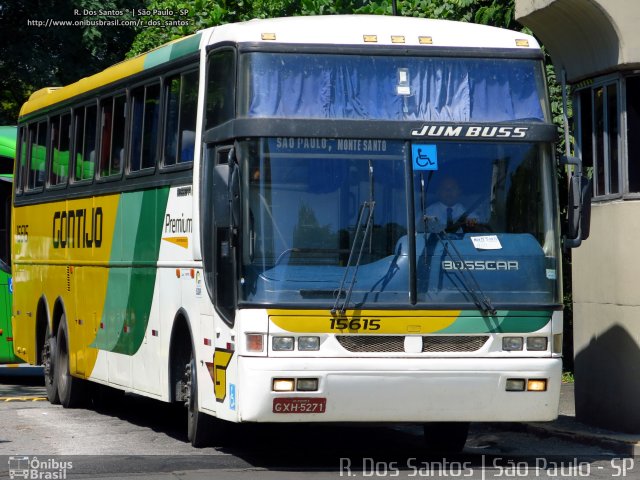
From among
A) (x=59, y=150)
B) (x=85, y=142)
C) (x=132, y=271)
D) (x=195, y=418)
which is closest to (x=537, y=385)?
(x=195, y=418)

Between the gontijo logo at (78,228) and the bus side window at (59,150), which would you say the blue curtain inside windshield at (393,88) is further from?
the bus side window at (59,150)

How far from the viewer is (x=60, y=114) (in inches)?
688

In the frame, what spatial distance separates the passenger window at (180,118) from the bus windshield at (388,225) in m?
1.61

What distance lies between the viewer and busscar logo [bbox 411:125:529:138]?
36.1ft

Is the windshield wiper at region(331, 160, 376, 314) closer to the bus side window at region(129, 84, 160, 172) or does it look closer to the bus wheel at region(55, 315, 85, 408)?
the bus side window at region(129, 84, 160, 172)

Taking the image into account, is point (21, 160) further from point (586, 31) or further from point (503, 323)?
point (503, 323)

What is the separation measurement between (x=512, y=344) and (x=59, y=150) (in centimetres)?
826

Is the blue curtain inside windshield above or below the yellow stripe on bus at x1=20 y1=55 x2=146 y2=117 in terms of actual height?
below

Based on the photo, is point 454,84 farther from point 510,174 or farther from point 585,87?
point 585,87

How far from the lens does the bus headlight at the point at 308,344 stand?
10570 millimetres

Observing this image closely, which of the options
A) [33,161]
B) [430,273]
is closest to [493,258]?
[430,273]

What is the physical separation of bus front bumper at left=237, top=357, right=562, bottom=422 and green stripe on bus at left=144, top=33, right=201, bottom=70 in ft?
10.5

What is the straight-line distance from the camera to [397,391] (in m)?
10.7

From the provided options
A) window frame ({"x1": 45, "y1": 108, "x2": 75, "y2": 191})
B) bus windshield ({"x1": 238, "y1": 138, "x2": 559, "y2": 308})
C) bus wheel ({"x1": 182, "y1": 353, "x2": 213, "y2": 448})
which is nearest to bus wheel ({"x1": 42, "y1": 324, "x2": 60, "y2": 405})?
window frame ({"x1": 45, "y1": 108, "x2": 75, "y2": 191})
